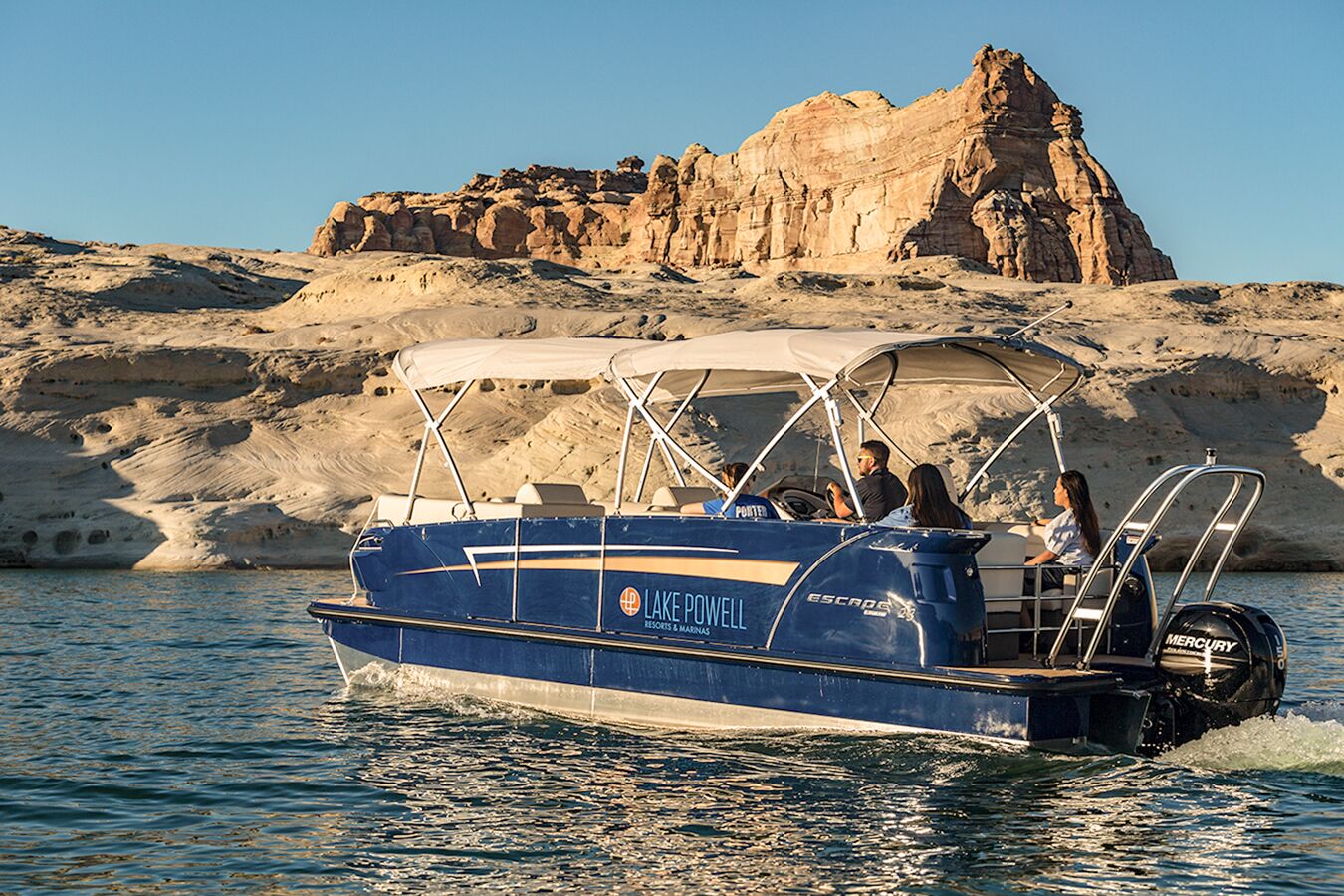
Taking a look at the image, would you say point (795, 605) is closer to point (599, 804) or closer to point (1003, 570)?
point (1003, 570)

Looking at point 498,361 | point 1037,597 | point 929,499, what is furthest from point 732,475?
point 1037,597

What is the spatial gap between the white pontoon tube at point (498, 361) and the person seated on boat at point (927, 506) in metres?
2.80

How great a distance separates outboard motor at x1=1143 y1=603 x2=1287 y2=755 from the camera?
9.45m

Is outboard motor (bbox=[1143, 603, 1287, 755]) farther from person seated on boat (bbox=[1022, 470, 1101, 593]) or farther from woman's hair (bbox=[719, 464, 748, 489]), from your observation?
woman's hair (bbox=[719, 464, 748, 489])

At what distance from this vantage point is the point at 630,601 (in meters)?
11.0

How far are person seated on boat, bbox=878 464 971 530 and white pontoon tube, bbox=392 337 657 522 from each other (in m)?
2.80

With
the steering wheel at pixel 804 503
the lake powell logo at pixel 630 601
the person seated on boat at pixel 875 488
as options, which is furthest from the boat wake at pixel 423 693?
the person seated on boat at pixel 875 488

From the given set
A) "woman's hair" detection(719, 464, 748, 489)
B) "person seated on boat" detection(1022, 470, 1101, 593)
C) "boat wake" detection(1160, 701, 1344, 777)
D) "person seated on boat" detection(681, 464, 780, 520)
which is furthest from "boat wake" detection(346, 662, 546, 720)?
"boat wake" detection(1160, 701, 1344, 777)

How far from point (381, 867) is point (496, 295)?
4345 cm

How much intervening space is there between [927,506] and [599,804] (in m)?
2.94

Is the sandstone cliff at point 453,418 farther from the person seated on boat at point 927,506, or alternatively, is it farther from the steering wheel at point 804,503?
the person seated on boat at point 927,506

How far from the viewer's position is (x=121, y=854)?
309 inches

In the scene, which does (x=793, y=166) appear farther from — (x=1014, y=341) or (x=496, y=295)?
(x=1014, y=341)

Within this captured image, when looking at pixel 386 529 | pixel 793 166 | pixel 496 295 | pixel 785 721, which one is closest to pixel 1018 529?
pixel 785 721
